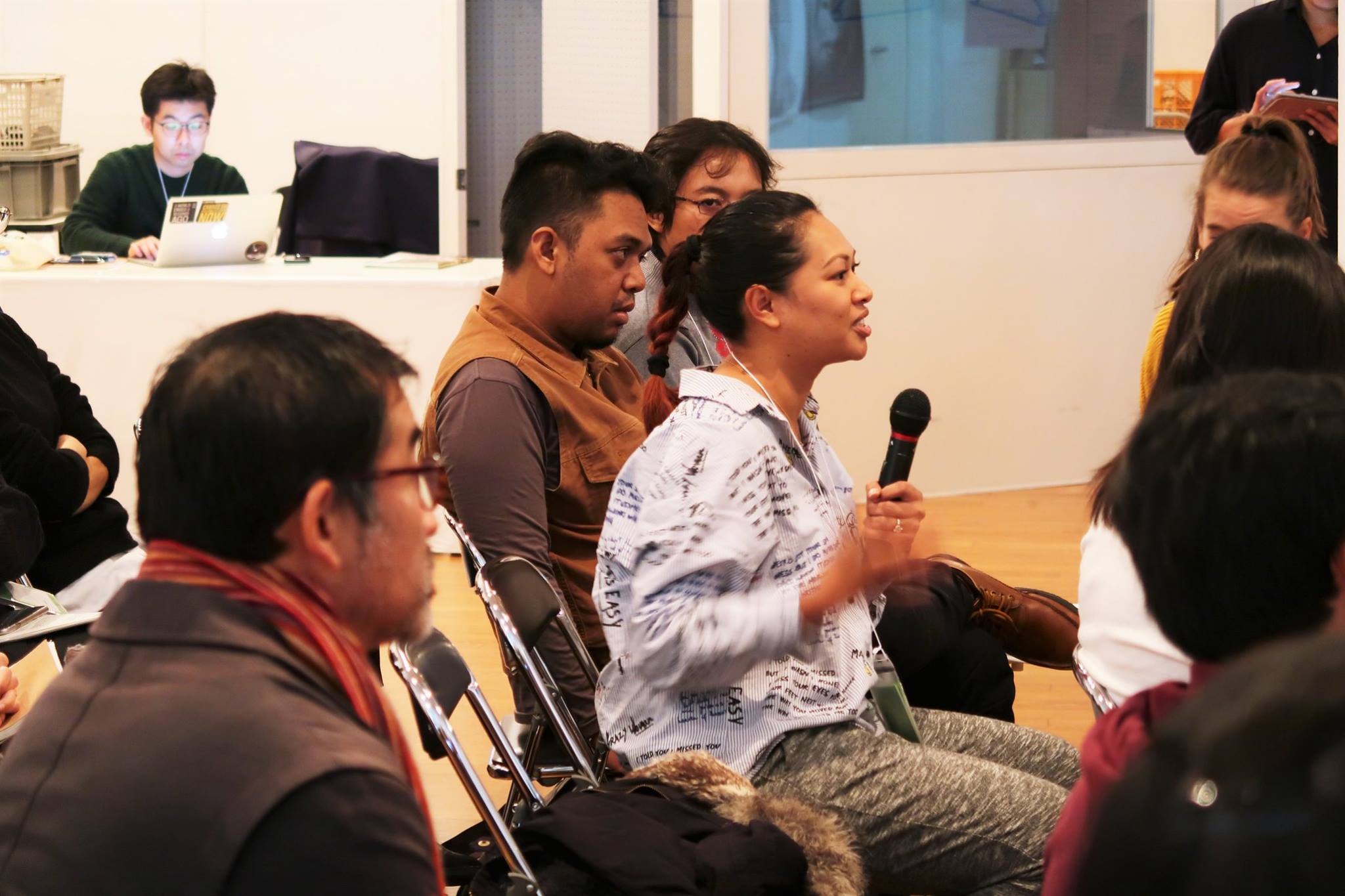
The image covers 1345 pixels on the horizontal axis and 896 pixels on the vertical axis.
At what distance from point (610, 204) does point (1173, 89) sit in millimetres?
3683

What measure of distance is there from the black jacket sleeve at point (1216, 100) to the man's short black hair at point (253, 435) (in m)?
3.79

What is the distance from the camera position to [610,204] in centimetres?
266

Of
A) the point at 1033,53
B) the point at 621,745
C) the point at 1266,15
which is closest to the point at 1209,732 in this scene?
the point at 621,745

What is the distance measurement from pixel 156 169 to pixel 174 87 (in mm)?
352

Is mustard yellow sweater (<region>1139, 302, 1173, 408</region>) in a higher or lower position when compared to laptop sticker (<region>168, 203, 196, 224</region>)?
lower

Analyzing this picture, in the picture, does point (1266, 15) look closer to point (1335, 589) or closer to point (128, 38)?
point (1335, 589)

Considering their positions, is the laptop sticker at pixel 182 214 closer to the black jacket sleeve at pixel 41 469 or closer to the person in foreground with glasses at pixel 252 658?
the black jacket sleeve at pixel 41 469

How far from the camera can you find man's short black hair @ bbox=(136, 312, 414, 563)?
3.46ft

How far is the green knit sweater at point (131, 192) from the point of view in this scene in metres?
5.70

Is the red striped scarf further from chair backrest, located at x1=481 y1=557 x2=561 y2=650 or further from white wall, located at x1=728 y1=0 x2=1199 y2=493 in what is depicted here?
white wall, located at x1=728 y1=0 x2=1199 y2=493

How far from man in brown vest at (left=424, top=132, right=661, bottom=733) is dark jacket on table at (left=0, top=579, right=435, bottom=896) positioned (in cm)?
119

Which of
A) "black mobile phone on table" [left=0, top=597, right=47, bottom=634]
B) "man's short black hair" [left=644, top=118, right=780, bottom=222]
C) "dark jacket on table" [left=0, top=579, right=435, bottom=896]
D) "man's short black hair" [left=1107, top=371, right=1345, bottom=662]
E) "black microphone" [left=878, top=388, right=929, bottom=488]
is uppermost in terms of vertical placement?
"man's short black hair" [left=644, top=118, right=780, bottom=222]

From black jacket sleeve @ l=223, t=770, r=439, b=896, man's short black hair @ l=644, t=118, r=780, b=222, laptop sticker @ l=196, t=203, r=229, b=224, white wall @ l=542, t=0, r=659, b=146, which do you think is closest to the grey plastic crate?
laptop sticker @ l=196, t=203, r=229, b=224

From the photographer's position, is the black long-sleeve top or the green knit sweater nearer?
the black long-sleeve top
